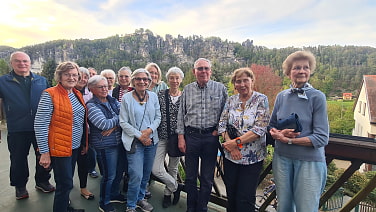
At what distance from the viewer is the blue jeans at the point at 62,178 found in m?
1.91

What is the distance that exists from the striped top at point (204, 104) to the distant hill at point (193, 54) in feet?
169

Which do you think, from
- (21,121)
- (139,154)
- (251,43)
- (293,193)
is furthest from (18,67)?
(251,43)

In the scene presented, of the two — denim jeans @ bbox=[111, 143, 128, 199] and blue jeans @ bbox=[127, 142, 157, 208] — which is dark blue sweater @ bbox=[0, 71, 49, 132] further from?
blue jeans @ bbox=[127, 142, 157, 208]

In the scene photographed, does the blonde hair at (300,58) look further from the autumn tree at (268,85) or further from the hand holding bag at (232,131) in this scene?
the autumn tree at (268,85)

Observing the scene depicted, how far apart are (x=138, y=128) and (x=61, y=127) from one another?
0.67m

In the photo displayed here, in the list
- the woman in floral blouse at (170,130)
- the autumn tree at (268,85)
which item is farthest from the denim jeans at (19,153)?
the autumn tree at (268,85)

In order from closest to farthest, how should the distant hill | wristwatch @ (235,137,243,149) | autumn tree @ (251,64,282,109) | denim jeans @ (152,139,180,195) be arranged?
wristwatch @ (235,137,243,149)
denim jeans @ (152,139,180,195)
autumn tree @ (251,64,282,109)
the distant hill

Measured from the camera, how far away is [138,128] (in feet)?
7.11

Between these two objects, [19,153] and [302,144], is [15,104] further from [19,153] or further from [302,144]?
[302,144]

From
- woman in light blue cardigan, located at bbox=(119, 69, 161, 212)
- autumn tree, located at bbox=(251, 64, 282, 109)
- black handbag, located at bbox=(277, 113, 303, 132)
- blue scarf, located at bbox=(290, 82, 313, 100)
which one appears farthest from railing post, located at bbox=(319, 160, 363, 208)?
autumn tree, located at bbox=(251, 64, 282, 109)

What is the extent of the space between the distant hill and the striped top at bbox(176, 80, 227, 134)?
5143cm

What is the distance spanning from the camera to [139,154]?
2188mm

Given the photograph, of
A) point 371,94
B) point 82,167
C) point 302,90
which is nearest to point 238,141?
point 302,90

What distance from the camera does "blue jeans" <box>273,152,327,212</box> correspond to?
1.47m
